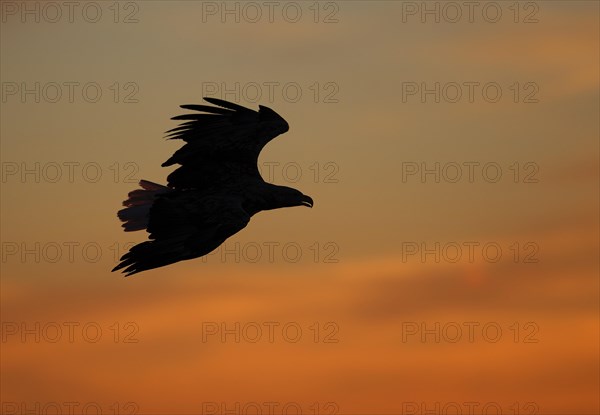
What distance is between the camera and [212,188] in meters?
20.2

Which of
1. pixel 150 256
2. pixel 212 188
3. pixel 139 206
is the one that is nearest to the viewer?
pixel 150 256

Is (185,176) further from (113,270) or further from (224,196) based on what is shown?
(113,270)

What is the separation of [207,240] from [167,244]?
594mm

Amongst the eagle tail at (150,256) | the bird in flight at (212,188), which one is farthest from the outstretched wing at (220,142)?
the eagle tail at (150,256)

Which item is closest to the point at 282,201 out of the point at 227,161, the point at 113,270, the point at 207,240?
the point at 227,161

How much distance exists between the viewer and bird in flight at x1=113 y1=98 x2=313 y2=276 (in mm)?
18656

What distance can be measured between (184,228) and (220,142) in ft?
7.06

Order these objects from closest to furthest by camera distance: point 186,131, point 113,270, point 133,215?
point 113,270
point 186,131
point 133,215

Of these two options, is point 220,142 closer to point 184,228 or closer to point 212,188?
point 212,188

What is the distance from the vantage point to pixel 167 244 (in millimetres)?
18641

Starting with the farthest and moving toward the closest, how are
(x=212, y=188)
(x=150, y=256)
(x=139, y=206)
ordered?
(x=139, y=206) < (x=212, y=188) < (x=150, y=256)

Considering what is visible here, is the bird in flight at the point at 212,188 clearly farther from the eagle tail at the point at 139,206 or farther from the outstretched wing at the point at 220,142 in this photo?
the eagle tail at the point at 139,206

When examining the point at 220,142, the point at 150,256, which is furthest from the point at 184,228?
the point at 220,142

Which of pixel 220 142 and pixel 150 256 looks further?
pixel 220 142
